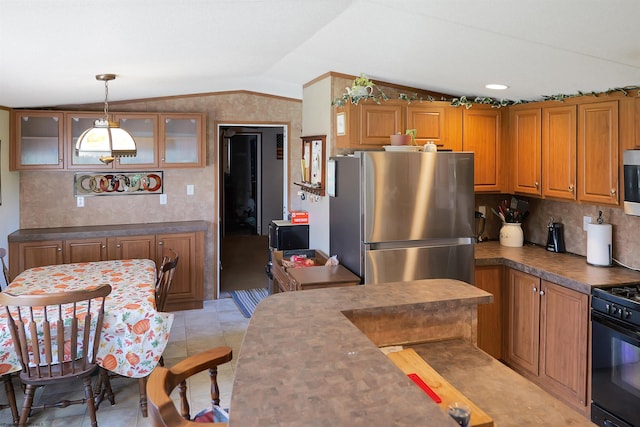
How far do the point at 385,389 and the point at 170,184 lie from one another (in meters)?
4.91

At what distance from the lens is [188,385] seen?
359cm

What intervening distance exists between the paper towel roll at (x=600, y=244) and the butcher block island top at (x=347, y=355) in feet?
5.88

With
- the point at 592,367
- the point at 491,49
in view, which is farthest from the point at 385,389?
the point at 592,367

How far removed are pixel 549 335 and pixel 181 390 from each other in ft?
8.68

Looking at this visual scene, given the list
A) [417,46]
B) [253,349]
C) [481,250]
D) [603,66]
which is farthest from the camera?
[481,250]

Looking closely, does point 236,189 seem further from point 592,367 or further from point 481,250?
point 592,367

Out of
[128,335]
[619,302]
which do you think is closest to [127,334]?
[128,335]

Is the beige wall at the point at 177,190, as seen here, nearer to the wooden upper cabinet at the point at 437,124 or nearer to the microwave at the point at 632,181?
the wooden upper cabinet at the point at 437,124

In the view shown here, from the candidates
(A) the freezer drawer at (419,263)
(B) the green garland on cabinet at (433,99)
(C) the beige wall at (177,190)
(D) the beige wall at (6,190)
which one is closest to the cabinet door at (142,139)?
(C) the beige wall at (177,190)

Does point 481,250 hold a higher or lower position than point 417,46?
lower

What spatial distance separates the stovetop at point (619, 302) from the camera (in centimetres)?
268

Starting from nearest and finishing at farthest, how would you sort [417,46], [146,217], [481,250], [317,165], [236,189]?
[417,46] → [481,250] → [317,165] → [146,217] → [236,189]

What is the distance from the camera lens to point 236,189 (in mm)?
10203

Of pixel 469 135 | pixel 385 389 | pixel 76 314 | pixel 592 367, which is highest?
pixel 469 135
